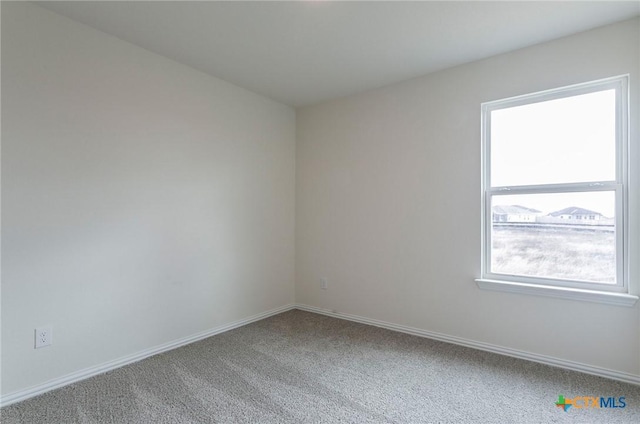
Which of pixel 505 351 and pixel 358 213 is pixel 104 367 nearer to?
Answer: pixel 358 213

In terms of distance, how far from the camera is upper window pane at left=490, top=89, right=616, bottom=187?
2.30m

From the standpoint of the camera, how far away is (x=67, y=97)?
2.15m

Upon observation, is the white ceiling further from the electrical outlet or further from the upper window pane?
the electrical outlet

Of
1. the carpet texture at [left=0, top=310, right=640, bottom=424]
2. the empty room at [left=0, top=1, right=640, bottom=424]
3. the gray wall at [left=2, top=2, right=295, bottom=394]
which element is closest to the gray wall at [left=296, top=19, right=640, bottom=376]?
the empty room at [left=0, top=1, right=640, bottom=424]

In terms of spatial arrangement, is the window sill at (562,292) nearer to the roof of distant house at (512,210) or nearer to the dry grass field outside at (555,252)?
the dry grass field outside at (555,252)

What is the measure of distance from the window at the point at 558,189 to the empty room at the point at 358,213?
0.01 m

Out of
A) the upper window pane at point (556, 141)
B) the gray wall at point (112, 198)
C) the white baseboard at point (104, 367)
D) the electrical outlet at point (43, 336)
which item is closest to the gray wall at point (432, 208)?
the upper window pane at point (556, 141)

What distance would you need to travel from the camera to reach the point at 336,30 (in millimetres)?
2295

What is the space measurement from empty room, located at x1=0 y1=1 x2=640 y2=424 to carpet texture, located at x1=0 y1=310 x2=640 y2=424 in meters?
0.02

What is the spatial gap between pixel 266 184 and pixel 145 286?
5.25 ft

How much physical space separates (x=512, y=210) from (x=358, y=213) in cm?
142

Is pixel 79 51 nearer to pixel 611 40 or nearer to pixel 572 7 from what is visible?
pixel 572 7

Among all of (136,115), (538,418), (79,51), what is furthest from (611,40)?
(79,51)

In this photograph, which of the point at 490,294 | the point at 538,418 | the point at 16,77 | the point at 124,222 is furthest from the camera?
the point at 490,294
